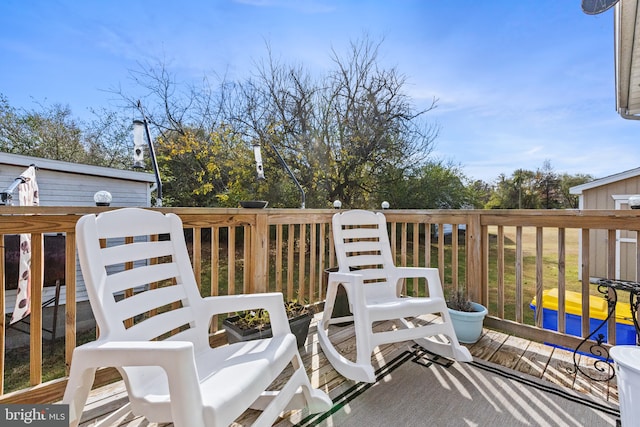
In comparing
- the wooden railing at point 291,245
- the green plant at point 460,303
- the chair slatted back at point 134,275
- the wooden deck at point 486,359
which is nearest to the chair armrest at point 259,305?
the chair slatted back at point 134,275

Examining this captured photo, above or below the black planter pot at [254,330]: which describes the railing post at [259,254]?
above

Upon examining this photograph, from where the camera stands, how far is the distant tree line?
6.62 meters

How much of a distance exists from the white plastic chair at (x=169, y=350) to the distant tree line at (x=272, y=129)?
487 centimetres

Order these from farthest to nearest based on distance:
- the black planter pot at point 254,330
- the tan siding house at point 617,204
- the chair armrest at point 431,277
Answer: the tan siding house at point 617,204
the chair armrest at point 431,277
the black planter pot at point 254,330

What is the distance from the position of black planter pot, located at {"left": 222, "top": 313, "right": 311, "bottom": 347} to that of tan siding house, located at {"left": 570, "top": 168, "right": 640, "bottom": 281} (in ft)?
19.6

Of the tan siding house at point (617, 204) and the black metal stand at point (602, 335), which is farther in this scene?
the tan siding house at point (617, 204)

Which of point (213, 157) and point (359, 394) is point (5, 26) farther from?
point (359, 394)

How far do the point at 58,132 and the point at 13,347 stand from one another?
553cm

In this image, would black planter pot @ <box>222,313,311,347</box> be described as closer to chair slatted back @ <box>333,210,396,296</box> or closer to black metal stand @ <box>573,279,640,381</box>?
chair slatted back @ <box>333,210,396,296</box>

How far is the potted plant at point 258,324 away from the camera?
2055mm

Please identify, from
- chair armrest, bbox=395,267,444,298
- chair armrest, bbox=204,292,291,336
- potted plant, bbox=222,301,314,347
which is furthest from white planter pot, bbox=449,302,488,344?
chair armrest, bbox=204,292,291,336

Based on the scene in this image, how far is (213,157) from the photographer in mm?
6539

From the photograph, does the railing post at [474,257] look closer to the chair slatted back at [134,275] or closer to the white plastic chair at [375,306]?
the white plastic chair at [375,306]

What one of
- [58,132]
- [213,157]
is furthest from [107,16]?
[58,132]
